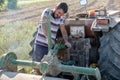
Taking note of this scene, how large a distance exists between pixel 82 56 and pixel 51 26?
777mm

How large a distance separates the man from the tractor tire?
0.70m

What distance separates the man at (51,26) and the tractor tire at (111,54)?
703mm

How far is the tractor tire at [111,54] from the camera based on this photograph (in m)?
4.80

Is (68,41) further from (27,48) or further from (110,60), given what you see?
(27,48)

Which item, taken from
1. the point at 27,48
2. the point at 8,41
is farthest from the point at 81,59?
the point at 8,41

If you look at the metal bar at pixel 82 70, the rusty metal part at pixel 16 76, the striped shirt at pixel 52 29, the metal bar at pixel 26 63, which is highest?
the striped shirt at pixel 52 29

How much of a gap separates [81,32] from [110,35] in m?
0.74

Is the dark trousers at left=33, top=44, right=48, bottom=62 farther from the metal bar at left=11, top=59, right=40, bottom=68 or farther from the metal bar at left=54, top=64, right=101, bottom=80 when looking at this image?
the metal bar at left=54, top=64, right=101, bottom=80

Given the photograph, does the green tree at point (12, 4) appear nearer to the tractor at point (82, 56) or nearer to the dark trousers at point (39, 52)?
the dark trousers at point (39, 52)

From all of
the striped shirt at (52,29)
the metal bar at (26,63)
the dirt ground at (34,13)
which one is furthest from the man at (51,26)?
the dirt ground at (34,13)

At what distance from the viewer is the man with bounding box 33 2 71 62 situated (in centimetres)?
534

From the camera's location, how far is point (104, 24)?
16.5ft

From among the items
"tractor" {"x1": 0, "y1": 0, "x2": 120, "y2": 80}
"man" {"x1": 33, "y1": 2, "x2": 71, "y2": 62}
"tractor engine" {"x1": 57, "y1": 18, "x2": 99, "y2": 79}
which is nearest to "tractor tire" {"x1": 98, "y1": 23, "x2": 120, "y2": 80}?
"tractor" {"x1": 0, "y1": 0, "x2": 120, "y2": 80}

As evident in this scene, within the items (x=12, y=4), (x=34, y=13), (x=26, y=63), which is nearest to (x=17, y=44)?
(x=26, y=63)
